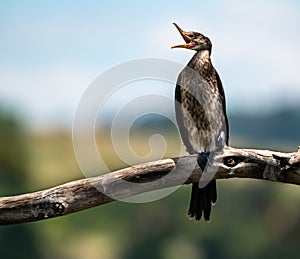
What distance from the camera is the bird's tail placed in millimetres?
9203

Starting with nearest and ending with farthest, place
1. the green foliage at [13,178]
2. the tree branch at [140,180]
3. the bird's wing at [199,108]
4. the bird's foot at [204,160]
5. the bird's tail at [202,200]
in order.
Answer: the tree branch at [140,180] < the bird's foot at [204,160] < the bird's tail at [202,200] < the bird's wing at [199,108] < the green foliage at [13,178]

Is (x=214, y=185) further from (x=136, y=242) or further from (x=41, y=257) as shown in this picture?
(x=136, y=242)

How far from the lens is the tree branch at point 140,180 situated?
8016 millimetres

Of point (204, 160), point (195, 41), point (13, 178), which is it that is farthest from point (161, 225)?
point (204, 160)

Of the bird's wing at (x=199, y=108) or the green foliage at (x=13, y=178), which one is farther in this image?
the green foliage at (x=13, y=178)

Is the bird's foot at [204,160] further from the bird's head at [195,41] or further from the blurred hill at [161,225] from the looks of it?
the blurred hill at [161,225]

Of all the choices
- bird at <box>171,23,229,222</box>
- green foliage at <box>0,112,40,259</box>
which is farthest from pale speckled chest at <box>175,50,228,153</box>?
green foliage at <box>0,112,40,259</box>

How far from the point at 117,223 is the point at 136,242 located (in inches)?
99.8

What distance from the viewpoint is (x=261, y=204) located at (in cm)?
5044

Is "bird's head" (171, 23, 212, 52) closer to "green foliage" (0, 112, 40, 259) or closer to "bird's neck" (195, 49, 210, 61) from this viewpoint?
"bird's neck" (195, 49, 210, 61)

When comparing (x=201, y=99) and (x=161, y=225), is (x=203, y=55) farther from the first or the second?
(x=161, y=225)

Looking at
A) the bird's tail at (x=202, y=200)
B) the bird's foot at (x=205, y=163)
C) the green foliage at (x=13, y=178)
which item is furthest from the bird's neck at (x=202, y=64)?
the green foliage at (x=13, y=178)

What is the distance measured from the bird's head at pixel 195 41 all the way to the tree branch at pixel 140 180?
4.40ft

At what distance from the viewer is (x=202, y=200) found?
925 cm
